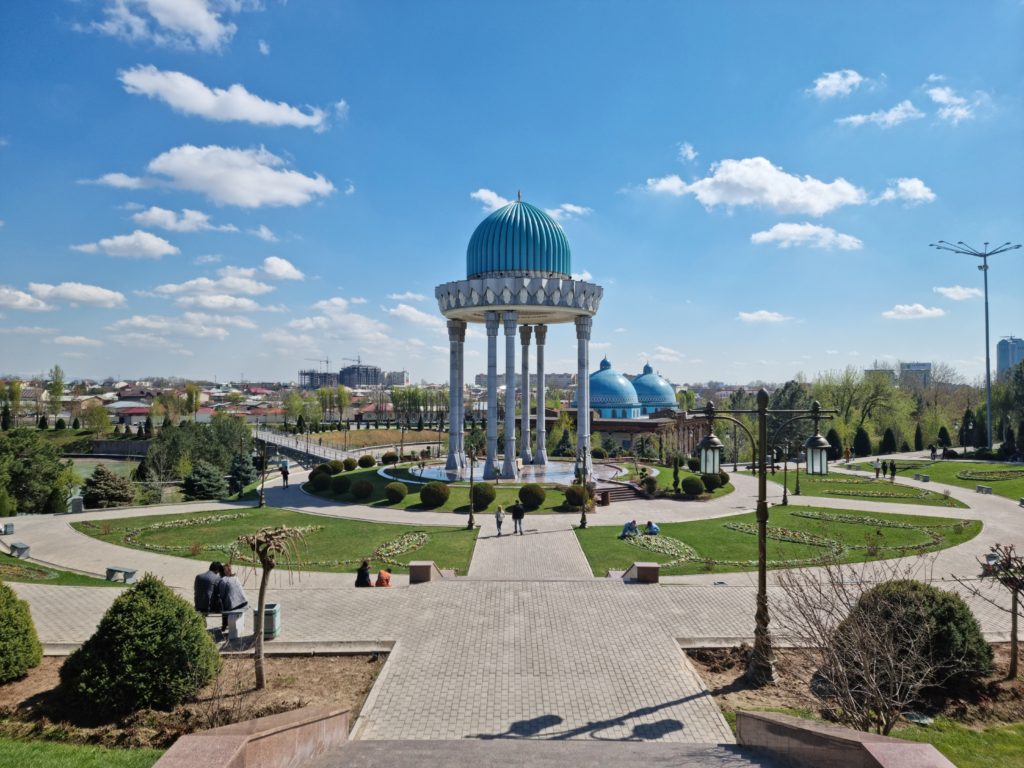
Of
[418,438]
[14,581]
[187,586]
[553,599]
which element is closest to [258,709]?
[553,599]

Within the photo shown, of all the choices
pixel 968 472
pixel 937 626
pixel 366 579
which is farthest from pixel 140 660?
pixel 968 472

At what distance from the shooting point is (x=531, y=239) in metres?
40.5

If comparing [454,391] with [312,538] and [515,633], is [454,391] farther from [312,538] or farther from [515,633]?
[515,633]

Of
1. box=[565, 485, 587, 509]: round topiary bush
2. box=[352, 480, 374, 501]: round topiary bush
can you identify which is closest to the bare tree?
box=[565, 485, 587, 509]: round topiary bush

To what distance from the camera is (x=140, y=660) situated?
1090 cm

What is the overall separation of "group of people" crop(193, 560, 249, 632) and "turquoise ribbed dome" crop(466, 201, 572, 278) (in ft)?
93.9

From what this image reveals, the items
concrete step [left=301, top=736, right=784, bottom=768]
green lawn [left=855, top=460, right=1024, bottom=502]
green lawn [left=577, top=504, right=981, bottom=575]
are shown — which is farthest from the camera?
green lawn [left=855, top=460, right=1024, bottom=502]

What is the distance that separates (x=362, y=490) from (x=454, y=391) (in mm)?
9108

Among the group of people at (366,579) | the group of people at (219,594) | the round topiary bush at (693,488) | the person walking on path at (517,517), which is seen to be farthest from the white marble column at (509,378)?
the group of people at (219,594)

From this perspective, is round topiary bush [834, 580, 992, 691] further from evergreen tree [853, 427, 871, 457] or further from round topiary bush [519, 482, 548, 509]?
evergreen tree [853, 427, 871, 457]

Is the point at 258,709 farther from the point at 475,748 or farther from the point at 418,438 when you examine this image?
the point at 418,438

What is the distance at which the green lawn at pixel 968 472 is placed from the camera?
1570 inches

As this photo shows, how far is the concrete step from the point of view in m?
9.41

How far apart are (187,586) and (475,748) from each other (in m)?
13.7
